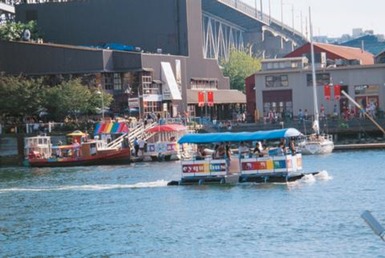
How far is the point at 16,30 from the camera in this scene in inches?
5162

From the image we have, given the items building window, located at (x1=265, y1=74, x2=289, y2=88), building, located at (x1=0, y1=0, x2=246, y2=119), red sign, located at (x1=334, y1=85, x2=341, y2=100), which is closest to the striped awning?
building, located at (x1=0, y1=0, x2=246, y2=119)

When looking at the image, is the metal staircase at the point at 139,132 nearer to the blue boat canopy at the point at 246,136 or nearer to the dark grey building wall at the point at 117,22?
the dark grey building wall at the point at 117,22

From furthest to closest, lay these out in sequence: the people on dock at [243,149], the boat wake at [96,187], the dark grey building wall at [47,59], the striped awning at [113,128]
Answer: the dark grey building wall at [47,59] < the striped awning at [113,128] < the boat wake at [96,187] < the people on dock at [243,149]

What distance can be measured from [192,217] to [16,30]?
88.2 m

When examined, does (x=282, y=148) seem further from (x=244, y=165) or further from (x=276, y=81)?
(x=276, y=81)

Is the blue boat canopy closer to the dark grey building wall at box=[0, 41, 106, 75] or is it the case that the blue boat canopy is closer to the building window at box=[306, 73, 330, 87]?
the building window at box=[306, 73, 330, 87]

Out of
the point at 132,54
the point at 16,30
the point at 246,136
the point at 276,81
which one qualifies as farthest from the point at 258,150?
the point at 16,30

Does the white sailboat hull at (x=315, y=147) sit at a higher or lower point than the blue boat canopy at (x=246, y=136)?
lower

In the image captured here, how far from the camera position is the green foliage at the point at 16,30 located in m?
129

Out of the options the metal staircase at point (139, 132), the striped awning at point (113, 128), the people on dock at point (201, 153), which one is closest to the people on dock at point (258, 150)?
the people on dock at point (201, 153)

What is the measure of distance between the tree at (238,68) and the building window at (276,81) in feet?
175

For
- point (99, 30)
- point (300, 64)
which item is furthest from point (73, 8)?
point (300, 64)

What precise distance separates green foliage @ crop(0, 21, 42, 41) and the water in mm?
60998

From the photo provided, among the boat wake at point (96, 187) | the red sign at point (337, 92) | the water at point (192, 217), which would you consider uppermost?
the red sign at point (337, 92)
